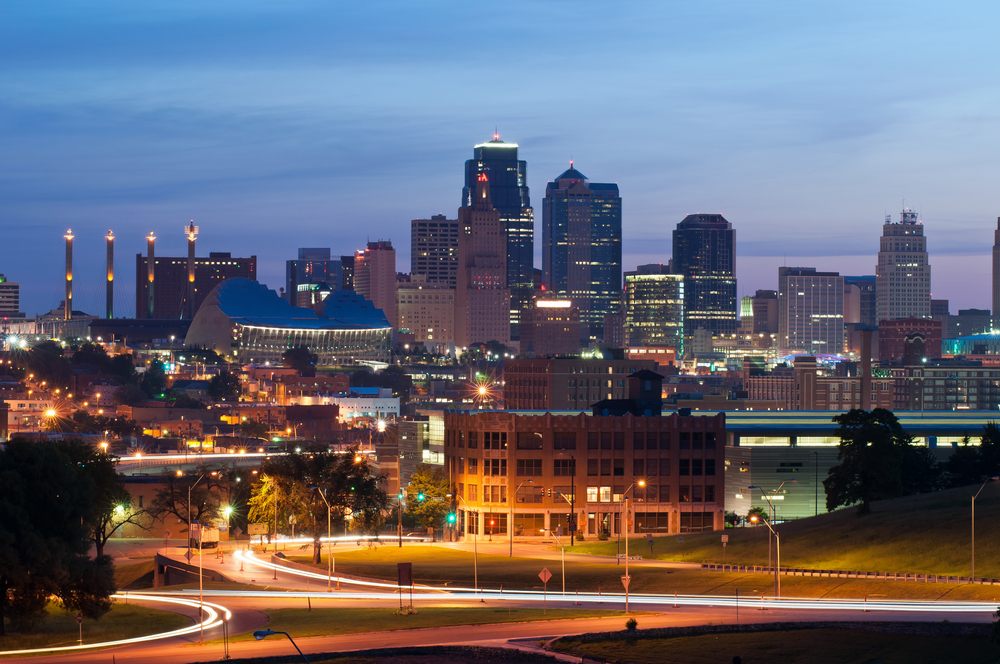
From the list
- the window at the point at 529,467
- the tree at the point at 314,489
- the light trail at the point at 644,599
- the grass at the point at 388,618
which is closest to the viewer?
the grass at the point at 388,618

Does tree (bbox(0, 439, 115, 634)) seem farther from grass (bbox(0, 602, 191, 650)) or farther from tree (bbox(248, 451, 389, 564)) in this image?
tree (bbox(248, 451, 389, 564))

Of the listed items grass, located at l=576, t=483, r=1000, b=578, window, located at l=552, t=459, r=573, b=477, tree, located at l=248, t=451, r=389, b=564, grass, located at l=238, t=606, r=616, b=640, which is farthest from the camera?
window, located at l=552, t=459, r=573, b=477

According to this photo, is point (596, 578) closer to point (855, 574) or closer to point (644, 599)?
point (644, 599)

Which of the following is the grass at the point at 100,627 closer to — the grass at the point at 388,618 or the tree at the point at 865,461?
the grass at the point at 388,618

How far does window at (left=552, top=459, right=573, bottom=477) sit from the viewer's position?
150 meters

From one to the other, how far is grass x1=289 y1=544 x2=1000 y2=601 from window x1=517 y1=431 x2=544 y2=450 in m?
Answer: 18.2

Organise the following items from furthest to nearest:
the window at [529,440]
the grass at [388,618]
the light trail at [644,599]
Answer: the window at [529,440], the light trail at [644,599], the grass at [388,618]

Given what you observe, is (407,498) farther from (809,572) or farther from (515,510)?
(809,572)

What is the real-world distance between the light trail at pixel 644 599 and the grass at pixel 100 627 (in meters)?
8.35


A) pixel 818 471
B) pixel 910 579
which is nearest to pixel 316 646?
pixel 910 579

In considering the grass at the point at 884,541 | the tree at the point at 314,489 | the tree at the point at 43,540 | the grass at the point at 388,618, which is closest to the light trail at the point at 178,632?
the grass at the point at 388,618

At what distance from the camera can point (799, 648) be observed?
257ft

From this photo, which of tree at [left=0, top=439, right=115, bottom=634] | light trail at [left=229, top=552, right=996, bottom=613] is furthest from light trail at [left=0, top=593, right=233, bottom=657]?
light trail at [left=229, top=552, right=996, bottom=613]

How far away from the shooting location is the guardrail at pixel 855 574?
96.8 m
